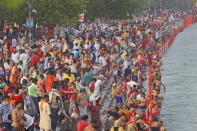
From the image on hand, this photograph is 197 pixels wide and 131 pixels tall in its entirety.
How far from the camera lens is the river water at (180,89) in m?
26.5

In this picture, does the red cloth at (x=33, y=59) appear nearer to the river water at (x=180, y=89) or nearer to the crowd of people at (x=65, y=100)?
the crowd of people at (x=65, y=100)

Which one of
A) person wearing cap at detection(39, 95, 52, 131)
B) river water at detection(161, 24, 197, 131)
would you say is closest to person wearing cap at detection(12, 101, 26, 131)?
person wearing cap at detection(39, 95, 52, 131)

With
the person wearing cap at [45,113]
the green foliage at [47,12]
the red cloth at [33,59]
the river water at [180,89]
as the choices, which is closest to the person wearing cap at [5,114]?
the person wearing cap at [45,113]

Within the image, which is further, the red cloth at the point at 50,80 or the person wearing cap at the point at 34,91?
the red cloth at the point at 50,80

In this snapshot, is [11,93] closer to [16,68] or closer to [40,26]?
[16,68]

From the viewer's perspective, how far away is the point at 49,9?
127 feet

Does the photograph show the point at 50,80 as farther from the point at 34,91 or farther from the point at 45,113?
the point at 45,113

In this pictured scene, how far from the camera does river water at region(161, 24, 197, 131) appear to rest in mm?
26469

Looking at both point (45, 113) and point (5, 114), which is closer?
point (5, 114)

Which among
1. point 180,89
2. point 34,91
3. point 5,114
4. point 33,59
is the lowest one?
point 180,89

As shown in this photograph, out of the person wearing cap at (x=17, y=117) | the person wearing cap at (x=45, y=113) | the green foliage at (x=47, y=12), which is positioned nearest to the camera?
the person wearing cap at (x=17, y=117)

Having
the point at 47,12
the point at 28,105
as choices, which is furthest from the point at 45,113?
the point at 47,12

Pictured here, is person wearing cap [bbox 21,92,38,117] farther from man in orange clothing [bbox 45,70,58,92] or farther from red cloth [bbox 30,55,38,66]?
red cloth [bbox 30,55,38,66]

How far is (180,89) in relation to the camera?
38.8 m
